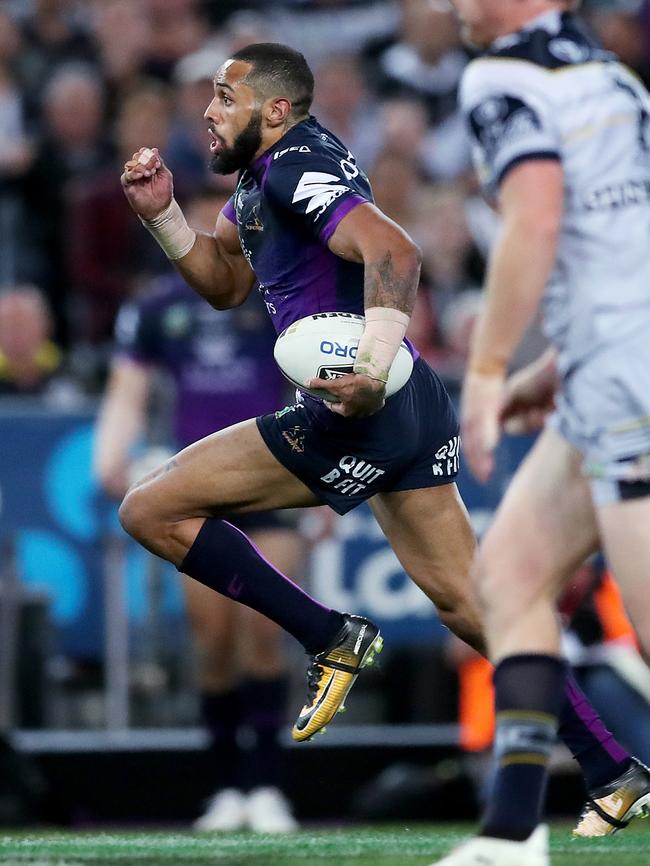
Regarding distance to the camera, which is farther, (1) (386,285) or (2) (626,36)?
(2) (626,36)

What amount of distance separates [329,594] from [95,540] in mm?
1191

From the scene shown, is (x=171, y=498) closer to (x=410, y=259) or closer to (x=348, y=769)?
(x=410, y=259)

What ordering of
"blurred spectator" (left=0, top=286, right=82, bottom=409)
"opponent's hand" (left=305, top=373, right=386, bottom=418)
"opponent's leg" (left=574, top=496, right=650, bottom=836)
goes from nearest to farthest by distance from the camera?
1. "opponent's leg" (left=574, top=496, right=650, bottom=836)
2. "opponent's hand" (left=305, top=373, right=386, bottom=418)
3. "blurred spectator" (left=0, top=286, right=82, bottom=409)

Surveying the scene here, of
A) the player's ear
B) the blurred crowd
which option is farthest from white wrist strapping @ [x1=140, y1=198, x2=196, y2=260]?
the blurred crowd

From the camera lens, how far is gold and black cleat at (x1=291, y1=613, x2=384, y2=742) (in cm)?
557

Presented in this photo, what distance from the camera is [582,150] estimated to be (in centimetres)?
418

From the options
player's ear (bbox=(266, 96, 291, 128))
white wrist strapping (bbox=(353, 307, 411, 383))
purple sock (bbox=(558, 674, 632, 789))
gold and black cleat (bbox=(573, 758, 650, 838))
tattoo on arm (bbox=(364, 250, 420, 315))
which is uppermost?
player's ear (bbox=(266, 96, 291, 128))

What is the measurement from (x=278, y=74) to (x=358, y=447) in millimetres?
1174

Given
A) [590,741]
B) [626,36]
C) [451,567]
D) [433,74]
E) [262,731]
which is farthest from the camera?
[433,74]

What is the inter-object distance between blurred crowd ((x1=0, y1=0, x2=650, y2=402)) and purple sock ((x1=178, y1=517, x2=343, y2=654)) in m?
4.04

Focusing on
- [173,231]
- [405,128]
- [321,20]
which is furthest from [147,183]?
[321,20]

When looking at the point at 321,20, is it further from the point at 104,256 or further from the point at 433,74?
the point at 104,256

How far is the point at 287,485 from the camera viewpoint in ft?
18.2

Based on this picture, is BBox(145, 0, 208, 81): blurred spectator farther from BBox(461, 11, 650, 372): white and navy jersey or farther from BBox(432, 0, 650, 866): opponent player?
BBox(461, 11, 650, 372): white and navy jersey
